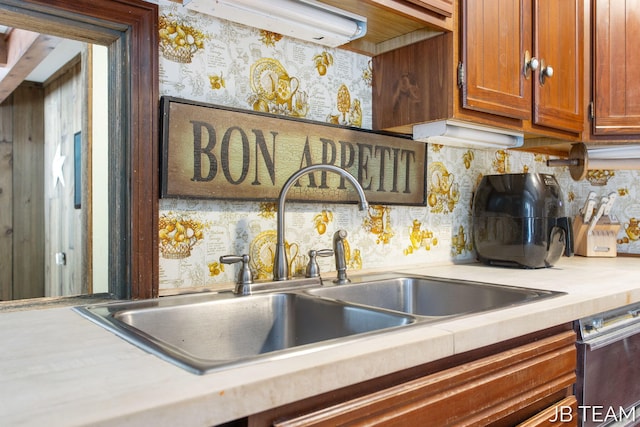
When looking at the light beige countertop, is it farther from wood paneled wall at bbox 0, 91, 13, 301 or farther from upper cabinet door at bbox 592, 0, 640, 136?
wood paneled wall at bbox 0, 91, 13, 301

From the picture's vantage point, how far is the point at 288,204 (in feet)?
4.96

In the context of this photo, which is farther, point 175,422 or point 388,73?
point 388,73

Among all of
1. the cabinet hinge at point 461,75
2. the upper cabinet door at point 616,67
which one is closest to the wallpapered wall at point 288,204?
the cabinet hinge at point 461,75

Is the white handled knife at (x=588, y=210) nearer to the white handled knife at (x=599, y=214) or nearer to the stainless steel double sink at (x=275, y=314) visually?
the white handled knife at (x=599, y=214)

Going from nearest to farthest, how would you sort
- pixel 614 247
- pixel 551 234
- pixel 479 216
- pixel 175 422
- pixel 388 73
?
pixel 175 422, pixel 388 73, pixel 551 234, pixel 479 216, pixel 614 247

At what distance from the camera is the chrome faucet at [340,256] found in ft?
4.81

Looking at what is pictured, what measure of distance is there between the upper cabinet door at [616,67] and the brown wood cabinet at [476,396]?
1199mm

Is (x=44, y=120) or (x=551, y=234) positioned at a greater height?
(x=44, y=120)

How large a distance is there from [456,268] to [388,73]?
2.42ft

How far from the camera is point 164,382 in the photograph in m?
0.63

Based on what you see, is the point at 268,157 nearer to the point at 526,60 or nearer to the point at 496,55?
the point at 496,55

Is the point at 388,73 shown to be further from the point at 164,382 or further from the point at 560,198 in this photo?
the point at 164,382

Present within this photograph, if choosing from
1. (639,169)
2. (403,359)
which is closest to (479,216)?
(639,169)

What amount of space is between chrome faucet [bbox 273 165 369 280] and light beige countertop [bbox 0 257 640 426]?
51 cm
